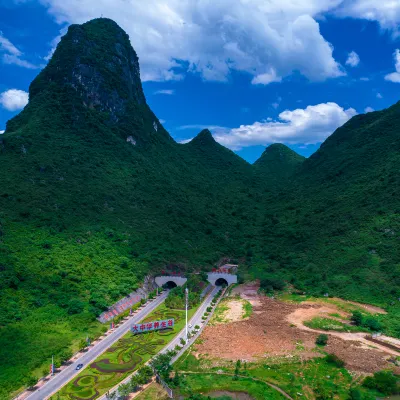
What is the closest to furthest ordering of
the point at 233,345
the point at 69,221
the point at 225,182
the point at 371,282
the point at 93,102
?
the point at 233,345, the point at 371,282, the point at 69,221, the point at 93,102, the point at 225,182

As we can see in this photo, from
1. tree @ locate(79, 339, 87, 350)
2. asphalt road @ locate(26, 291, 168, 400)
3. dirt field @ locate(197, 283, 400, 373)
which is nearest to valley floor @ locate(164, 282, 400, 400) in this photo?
dirt field @ locate(197, 283, 400, 373)

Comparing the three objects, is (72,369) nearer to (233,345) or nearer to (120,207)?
(233,345)

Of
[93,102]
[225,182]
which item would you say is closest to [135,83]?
[93,102]

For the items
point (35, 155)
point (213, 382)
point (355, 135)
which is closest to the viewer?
point (213, 382)

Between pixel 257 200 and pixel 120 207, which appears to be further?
pixel 257 200

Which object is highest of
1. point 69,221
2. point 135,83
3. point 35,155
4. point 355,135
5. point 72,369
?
point 135,83

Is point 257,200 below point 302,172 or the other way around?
below
